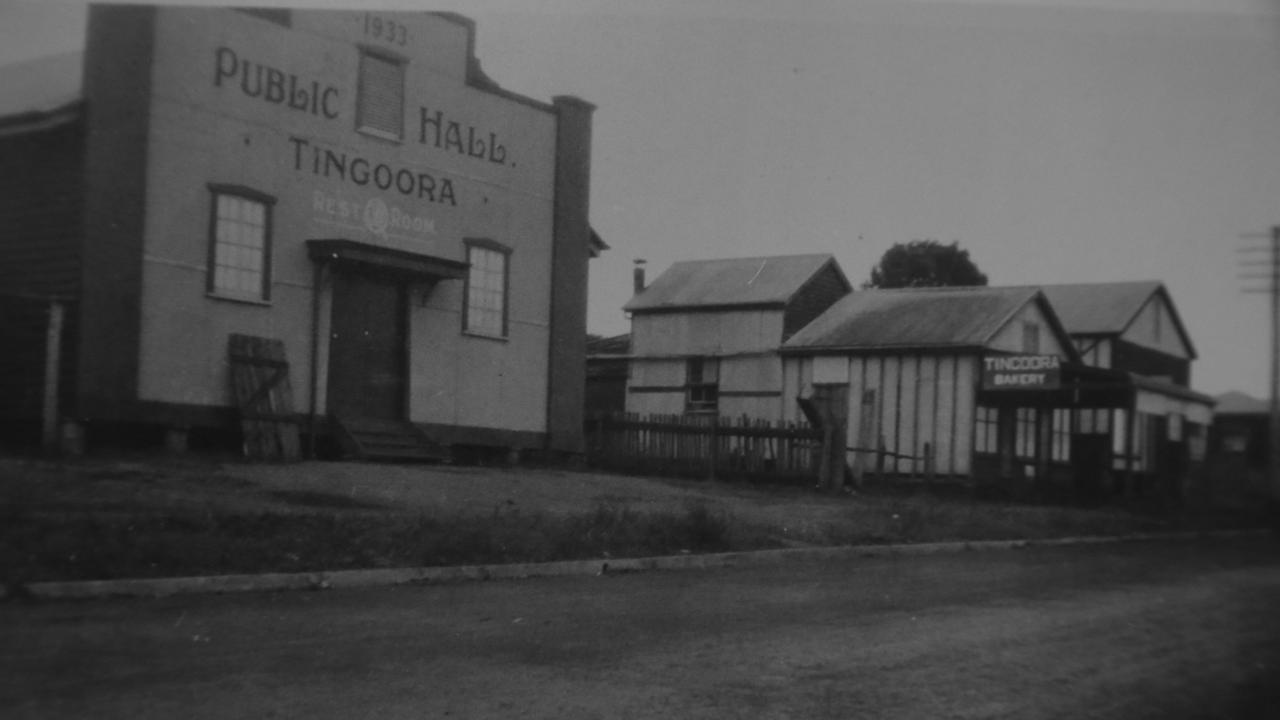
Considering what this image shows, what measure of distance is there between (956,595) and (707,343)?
79.0 ft

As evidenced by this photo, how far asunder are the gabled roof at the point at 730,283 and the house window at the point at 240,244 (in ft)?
59.6

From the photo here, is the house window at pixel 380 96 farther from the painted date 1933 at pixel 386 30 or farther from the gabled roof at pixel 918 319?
the gabled roof at pixel 918 319

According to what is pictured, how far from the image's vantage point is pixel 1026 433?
31625mm

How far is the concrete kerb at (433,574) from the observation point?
791cm

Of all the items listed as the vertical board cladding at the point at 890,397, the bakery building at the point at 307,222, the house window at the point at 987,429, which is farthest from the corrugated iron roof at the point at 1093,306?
the bakery building at the point at 307,222

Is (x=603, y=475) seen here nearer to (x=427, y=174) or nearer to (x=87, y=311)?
(x=427, y=174)

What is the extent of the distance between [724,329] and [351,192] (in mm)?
17122

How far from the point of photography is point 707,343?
3388cm

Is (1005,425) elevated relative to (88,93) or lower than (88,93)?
lower

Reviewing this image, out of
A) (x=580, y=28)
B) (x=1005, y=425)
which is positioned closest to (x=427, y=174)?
(x=580, y=28)

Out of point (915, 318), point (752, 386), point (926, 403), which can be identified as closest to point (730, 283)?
point (752, 386)

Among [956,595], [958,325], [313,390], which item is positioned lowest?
[956,595]

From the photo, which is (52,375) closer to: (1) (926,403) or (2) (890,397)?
(1) (926,403)

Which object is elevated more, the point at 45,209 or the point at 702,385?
the point at 45,209
